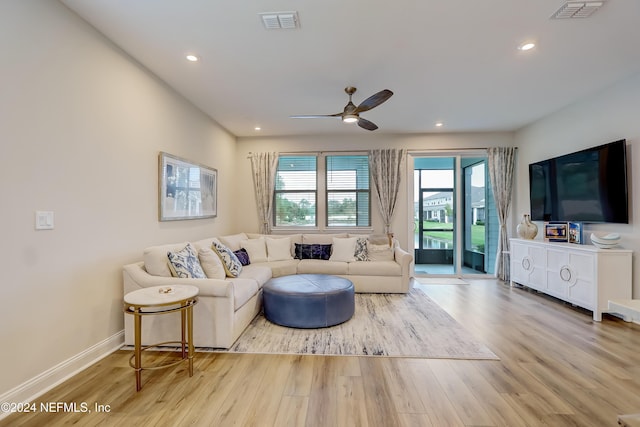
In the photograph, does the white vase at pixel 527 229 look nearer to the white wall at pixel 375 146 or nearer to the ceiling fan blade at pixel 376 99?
the white wall at pixel 375 146

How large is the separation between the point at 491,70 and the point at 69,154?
13.7ft

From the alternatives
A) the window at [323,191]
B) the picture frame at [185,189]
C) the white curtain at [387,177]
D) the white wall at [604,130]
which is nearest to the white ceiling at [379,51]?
the white wall at [604,130]

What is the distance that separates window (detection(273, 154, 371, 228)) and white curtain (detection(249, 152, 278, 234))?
7.2 inches

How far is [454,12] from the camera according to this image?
2186mm

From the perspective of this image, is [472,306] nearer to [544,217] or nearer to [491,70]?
[544,217]

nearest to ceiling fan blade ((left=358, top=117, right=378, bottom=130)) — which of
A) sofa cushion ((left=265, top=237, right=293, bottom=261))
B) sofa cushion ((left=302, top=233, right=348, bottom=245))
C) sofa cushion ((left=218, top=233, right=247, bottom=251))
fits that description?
sofa cushion ((left=302, top=233, right=348, bottom=245))

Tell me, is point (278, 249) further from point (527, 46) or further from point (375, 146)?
point (527, 46)

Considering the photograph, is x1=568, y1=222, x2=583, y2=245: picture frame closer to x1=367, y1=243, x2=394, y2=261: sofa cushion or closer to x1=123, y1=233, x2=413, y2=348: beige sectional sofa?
x1=123, y1=233, x2=413, y2=348: beige sectional sofa

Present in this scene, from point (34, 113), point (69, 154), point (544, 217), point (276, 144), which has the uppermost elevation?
point (276, 144)

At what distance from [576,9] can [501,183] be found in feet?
12.1

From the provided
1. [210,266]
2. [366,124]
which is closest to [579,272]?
[366,124]

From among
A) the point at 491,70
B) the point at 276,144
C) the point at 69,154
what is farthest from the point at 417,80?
the point at 69,154

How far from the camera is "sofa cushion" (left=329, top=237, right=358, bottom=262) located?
187 inches

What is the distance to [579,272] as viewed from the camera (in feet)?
11.6
